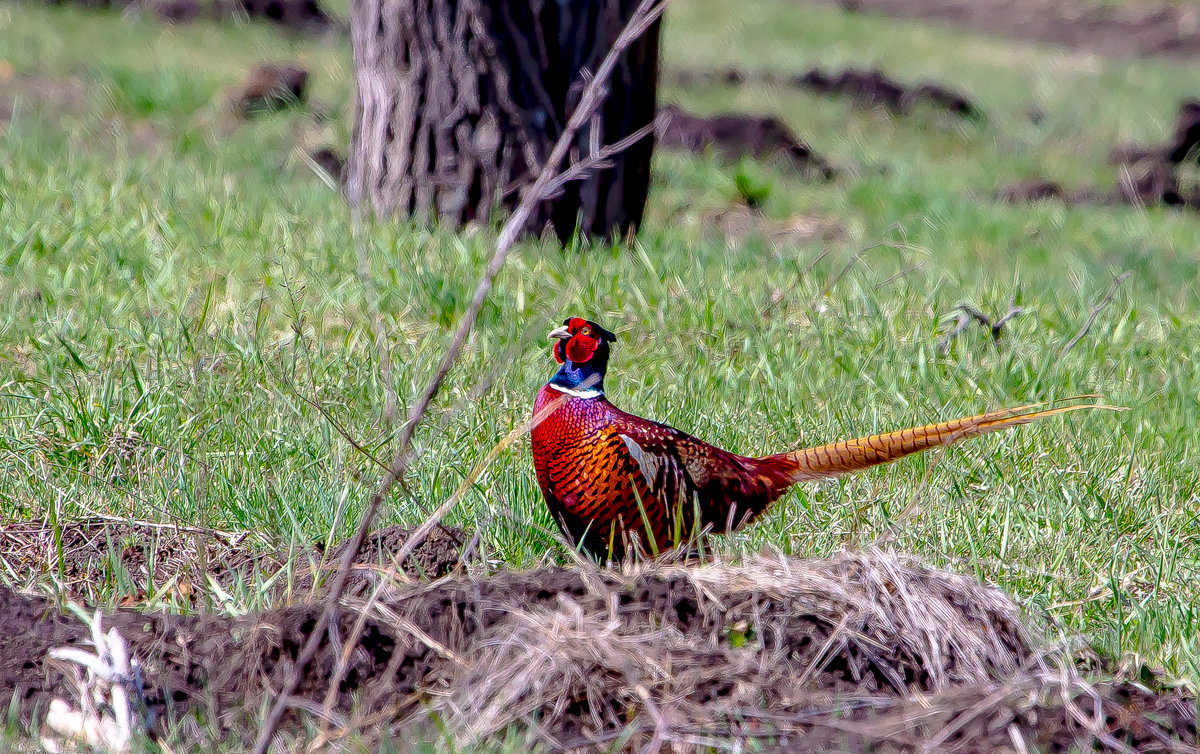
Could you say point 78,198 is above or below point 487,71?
below

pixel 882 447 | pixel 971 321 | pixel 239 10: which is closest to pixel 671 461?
pixel 882 447

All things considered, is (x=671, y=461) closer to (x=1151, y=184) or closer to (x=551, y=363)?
(x=551, y=363)

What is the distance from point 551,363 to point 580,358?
4.44 feet

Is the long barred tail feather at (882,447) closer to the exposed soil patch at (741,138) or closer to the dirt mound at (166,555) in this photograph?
the dirt mound at (166,555)

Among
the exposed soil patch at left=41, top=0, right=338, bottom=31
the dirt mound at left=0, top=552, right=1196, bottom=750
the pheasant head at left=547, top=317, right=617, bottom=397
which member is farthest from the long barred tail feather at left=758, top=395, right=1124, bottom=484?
the exposed soil patch at left=41, top=0, right=338, bottom=31

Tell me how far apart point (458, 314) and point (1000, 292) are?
240cm

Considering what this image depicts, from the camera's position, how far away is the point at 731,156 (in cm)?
916

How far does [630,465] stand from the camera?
9.84 feet

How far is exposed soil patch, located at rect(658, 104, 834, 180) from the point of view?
920cm

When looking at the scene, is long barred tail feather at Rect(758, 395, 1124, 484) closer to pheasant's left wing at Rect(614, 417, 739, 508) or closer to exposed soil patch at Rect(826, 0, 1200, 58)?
pheasant's left wing at Rect(614, 417, 739, 508)

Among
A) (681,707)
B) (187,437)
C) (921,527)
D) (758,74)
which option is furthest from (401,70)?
(758,74)

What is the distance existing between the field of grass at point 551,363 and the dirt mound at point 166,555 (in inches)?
3.0

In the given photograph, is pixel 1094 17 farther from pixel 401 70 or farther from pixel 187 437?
pixel 187 437

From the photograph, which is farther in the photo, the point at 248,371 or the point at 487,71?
the point at 487,71
